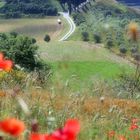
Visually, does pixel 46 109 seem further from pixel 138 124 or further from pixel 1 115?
pixel 138 124

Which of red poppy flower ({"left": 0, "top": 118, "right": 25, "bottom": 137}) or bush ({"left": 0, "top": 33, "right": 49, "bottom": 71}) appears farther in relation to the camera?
bush ({"left": 0, "top": 33, "right": 49, "bottom": 71})

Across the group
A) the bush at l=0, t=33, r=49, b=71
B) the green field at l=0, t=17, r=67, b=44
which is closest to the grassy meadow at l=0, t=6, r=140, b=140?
the bush at l=0, t=33, r=49, b=71

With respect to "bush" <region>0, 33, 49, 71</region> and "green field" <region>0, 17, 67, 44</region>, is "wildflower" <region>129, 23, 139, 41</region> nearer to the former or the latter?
"bush" <region>0, 33, 49, 71</region>

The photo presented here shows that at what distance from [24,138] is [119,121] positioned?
2.85 metres

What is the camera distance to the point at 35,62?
164 feet

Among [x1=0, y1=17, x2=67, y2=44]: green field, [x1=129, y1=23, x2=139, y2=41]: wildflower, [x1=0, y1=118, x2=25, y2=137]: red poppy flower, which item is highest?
[x1=129, y1=23, x2=139, y2=41]: wildflower

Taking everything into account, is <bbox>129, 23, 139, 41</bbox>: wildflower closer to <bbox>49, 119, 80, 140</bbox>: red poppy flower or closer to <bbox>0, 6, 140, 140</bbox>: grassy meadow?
<bbox>0, 6, 140, 140</bbox>: grassy meadow

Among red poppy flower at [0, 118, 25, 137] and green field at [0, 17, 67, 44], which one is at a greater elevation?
red poppy flower at [0, 118, 25, 137]

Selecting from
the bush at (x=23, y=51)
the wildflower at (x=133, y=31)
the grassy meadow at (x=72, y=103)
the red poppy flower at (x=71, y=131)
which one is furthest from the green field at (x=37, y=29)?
the red poppy flower at (x=71, y=131)

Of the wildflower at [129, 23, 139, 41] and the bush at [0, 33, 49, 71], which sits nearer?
the wildflower at [129, 23, 139, 41]

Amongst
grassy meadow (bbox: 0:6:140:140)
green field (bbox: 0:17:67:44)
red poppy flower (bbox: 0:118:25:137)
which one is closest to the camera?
red poppy flower (bbox: 0:118:25:137)

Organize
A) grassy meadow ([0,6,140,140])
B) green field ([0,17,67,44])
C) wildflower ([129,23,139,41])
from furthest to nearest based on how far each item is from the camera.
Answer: green field ([0,17,67,44]) → grassy meadow ([0,6,140,140]) → wildflower ([129,23,139,41])

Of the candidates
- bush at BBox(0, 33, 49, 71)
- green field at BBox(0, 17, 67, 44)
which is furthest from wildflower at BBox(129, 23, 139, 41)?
green field at BBox(0, 17, 67, 44)

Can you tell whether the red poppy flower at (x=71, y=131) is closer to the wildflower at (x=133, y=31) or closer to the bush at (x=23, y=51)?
the wildflower at (x=133, y=31)
